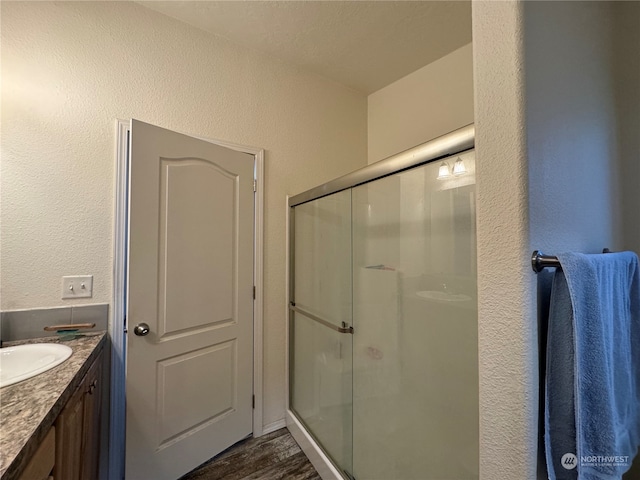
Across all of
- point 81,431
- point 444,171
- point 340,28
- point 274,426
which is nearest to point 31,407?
point 81,431

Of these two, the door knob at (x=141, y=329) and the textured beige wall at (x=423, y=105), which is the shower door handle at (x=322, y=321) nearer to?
the door knob at (x=141, y=329)

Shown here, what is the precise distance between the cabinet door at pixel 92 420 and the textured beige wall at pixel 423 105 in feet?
7.63

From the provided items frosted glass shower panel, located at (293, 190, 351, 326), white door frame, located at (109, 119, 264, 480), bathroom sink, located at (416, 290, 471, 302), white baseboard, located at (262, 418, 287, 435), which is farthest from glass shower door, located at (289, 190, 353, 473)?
white door frame, located at (109, 119, 264, 480)

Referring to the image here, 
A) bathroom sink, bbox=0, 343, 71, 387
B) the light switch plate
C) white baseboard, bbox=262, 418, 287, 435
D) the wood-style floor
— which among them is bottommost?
the wood-style floor

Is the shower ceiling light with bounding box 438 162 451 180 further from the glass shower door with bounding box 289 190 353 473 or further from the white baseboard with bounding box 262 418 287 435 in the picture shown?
the white baseboard with bounding box 262 418 287 435

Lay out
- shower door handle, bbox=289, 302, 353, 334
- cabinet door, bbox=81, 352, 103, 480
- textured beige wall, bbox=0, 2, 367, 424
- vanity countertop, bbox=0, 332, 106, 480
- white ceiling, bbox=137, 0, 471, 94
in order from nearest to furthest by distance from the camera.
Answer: vanity countertop, bbox=0, 332, 106, 480
cabinet door, bbox=81, 352, 103, 480
textured beige wall, bbox=0, 2, 367, 424
shower door handle, bbox=289, 302, 353, 334
white ceiling, bbox=137, 0, 471, 94

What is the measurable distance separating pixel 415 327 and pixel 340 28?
181 centimetres

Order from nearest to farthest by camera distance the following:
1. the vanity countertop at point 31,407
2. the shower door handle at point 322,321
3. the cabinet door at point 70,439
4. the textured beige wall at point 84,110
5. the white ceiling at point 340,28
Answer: the vanity countertop at point 31,407
the cabinet door at point 70,439
the textured beige wall at point 84,110
the shower door handle at point 322,321
the white ceiling at point 340,28

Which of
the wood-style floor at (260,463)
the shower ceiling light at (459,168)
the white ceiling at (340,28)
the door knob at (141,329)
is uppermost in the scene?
the white ceiling at (340,28)

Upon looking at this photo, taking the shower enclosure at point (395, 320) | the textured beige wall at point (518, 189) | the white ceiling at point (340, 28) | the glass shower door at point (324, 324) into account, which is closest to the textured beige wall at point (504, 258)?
the textured beige wall at point (518, 189)

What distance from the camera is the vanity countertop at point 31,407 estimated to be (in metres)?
0.57

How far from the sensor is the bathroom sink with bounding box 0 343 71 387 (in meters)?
1.04

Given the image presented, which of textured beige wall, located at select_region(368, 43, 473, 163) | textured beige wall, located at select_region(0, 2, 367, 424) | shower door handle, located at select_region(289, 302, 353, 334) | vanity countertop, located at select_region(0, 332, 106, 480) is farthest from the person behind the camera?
textured beige wall, located at select_region(368, 43, 473, 163)

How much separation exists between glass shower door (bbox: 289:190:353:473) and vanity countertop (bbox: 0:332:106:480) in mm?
1085
